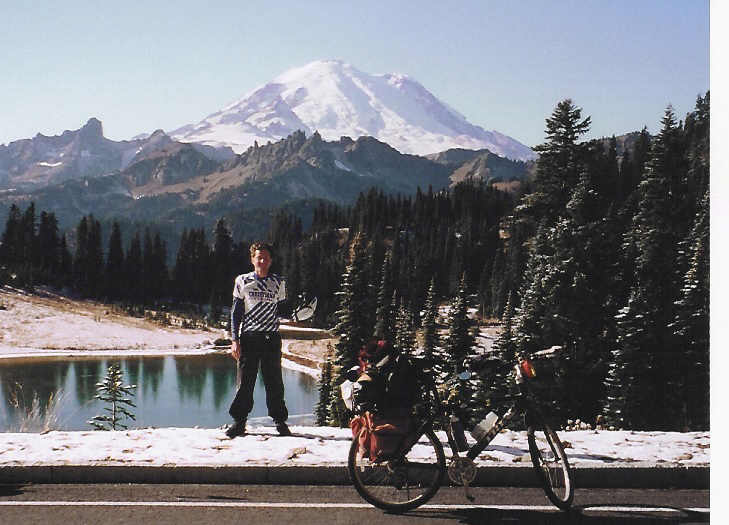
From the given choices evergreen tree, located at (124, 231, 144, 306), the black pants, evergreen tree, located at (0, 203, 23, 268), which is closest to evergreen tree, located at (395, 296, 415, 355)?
the black pants

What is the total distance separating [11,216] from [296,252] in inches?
2145

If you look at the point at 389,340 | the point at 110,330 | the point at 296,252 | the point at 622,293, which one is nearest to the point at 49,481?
the point at 389,340

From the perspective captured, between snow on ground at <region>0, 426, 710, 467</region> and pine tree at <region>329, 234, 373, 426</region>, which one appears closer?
snow on ground at <region>0, 426, 710, 467</region>

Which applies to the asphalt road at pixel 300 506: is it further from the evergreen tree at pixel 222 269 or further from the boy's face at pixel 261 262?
the evergreen tree at pixel 222 269

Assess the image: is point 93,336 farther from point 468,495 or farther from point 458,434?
point 468,495

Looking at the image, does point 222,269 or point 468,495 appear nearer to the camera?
point 468,495

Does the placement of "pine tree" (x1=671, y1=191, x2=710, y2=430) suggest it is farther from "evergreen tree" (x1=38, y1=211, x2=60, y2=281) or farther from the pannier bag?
"evergreen tree" (x1=38, y1=211, x2=60, y2=281)

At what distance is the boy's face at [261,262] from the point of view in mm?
10133

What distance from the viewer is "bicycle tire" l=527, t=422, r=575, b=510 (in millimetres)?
7188

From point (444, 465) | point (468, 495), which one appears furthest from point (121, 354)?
point (468, 495)

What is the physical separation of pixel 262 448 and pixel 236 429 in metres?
0.89

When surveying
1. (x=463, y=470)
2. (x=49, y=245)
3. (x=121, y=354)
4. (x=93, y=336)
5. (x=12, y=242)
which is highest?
(x=12, y=242)

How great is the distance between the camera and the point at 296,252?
150250mm

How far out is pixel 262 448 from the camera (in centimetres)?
916
